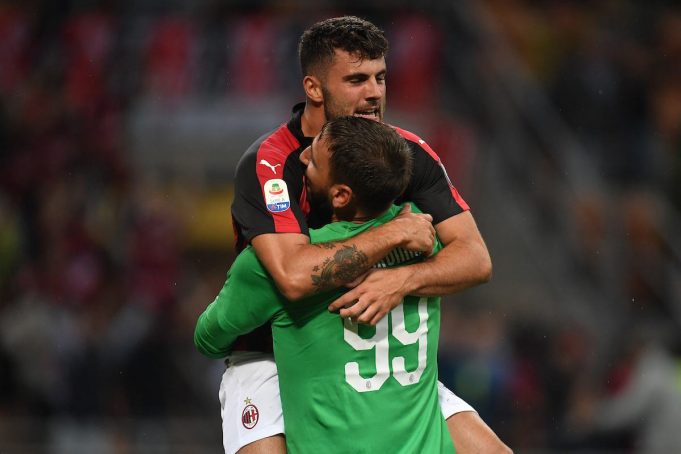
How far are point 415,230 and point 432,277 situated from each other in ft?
0.52

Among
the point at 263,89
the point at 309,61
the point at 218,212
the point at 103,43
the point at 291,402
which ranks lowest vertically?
the point at 291,402

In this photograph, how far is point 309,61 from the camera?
4121mm

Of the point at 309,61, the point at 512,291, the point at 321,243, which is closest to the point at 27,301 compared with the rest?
the point at 512,291

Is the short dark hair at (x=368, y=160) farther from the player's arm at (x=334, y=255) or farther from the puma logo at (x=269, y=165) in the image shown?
the puma logo at (x=269, y=165)

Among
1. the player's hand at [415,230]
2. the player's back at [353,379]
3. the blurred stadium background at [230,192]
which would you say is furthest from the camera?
the blurred stadium background at [230,192]

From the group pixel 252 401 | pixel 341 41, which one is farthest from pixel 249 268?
pixel 341 41

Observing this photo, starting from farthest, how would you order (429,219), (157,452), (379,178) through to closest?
(157,452) < (429,219) < (379,178)

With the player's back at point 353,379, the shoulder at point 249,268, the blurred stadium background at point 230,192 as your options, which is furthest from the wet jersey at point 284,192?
the blurred stadium background at point 230,192

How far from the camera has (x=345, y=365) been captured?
3209 millimetres

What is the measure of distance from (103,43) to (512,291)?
472cm

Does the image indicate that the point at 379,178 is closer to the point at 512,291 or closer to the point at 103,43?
the point at 512,291

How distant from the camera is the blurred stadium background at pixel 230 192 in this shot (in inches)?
341

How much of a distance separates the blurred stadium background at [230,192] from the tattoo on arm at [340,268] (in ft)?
17.1

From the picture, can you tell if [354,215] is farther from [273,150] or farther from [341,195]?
Result: [273,150]
